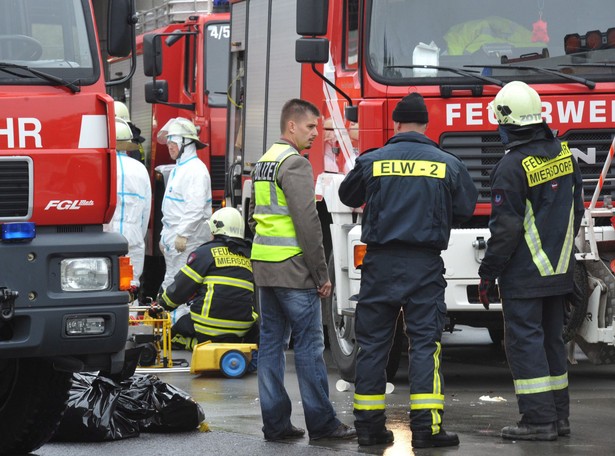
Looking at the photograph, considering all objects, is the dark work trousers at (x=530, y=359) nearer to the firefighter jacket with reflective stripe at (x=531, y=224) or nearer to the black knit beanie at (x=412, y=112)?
the firefighter jacket with reflective stripe at (x=531, y=224)

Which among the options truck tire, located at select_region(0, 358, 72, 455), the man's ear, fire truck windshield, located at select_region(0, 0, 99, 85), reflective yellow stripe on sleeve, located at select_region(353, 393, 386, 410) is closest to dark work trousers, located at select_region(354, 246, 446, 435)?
reflective yellow stripe on sleeve, located at select_region(353, 393, 386, 410)

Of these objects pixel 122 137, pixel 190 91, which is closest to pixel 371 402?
pixel 122 137

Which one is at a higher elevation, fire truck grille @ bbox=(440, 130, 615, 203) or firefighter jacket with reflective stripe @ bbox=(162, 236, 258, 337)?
fire truck grille @ bbox=(440, 130, 615, 203)

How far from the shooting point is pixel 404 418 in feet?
29.6

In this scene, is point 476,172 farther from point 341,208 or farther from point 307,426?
point 307,426

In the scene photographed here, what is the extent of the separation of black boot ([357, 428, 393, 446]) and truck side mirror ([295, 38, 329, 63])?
3009 millimetres

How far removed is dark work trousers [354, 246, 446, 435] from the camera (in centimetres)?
802

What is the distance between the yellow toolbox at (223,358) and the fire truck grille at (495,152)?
2.32m

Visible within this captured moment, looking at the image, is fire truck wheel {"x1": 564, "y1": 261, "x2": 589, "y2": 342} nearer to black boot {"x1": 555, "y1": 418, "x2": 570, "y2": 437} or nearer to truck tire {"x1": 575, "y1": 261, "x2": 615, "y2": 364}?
truck tire {"x1": 575, "y1": 261, "x2": 615, "y2": 364}

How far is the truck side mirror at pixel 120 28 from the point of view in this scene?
319 inches

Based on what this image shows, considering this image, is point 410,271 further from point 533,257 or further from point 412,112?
point 412,112

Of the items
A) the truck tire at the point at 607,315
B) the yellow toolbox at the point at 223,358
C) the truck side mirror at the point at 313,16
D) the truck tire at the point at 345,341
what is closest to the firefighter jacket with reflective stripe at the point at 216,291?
the yellow toolbox at the point at 223,358

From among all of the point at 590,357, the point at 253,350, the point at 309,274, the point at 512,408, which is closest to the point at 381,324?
the point at 309,274

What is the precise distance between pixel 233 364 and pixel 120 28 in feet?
12.4
